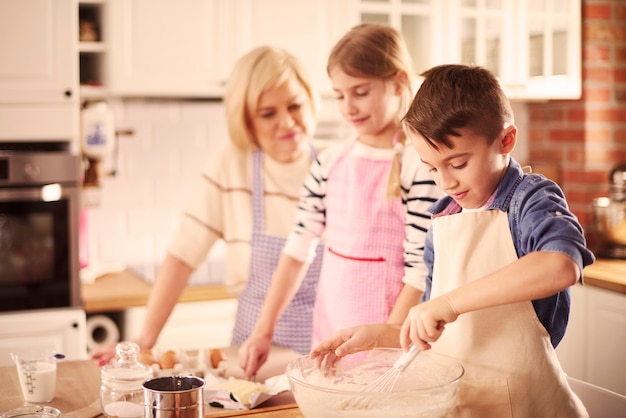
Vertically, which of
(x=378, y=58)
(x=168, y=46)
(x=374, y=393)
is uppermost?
(x=168, y=46)

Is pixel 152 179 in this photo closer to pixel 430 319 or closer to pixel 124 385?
pixel 124 385

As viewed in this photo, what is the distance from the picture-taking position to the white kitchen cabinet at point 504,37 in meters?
3.57

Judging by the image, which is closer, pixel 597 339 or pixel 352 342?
pixel 352 342

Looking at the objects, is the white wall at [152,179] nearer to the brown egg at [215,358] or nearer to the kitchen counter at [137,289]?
the kitchen counter at [137,289]

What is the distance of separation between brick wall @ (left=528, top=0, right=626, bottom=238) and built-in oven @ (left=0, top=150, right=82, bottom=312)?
2126 mm

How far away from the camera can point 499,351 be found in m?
1.34

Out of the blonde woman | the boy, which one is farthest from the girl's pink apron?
the boy

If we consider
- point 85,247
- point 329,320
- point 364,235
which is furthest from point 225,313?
point 364,235

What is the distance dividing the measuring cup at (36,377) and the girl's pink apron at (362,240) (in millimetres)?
645

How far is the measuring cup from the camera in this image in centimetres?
156

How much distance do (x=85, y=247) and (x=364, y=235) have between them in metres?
1.89

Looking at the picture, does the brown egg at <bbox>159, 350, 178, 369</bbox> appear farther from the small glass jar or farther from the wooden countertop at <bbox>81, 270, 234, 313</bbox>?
the wooden countertop at <bbox>81, 270, 234, 313</bbox>

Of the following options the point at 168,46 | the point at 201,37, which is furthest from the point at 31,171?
the point at 201,37

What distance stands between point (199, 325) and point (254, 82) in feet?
4.32
